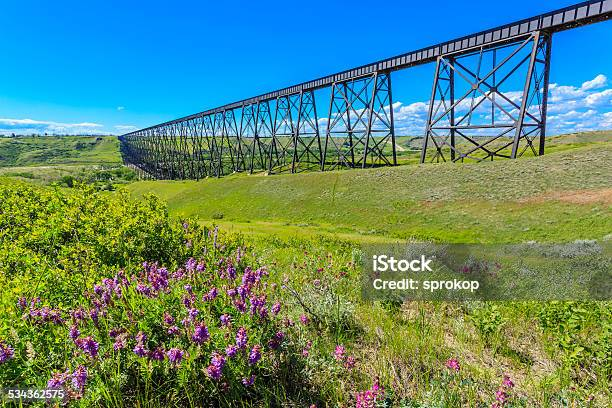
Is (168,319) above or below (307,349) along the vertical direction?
above

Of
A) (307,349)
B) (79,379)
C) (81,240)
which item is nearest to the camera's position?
(79,379)

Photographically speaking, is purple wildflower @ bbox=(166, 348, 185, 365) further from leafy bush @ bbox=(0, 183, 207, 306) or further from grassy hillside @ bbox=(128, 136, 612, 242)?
grassy hillside @ bbox=(128, 136, 612, 242)

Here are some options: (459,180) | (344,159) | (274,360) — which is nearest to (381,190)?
(459,180)

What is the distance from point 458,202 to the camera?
15.6m

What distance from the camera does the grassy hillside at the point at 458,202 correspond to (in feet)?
39.4

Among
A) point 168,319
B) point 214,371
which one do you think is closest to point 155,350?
point 168,319

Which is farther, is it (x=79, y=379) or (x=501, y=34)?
(x=501, y=34)

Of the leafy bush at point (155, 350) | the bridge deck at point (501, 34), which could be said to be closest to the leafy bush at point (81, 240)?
the leafy bush at point (155, 350)

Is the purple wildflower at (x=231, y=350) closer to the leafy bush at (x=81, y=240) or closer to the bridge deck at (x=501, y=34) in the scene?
the leafy bush at (x=81, y=240)

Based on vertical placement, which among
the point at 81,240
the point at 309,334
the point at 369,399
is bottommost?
the point at 309,334

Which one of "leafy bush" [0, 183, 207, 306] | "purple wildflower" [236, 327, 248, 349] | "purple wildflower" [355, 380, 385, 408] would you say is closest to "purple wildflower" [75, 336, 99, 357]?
"purple wildflower" [236, 327, 248, 349]

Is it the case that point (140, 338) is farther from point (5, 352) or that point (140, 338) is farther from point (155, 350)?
point (5, 352)

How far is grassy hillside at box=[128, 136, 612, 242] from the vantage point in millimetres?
12016

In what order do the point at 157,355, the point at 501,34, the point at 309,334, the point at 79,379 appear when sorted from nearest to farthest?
the point at 79,379 → the point at 157,355 → the point at 309,334 → the point at 501,34
